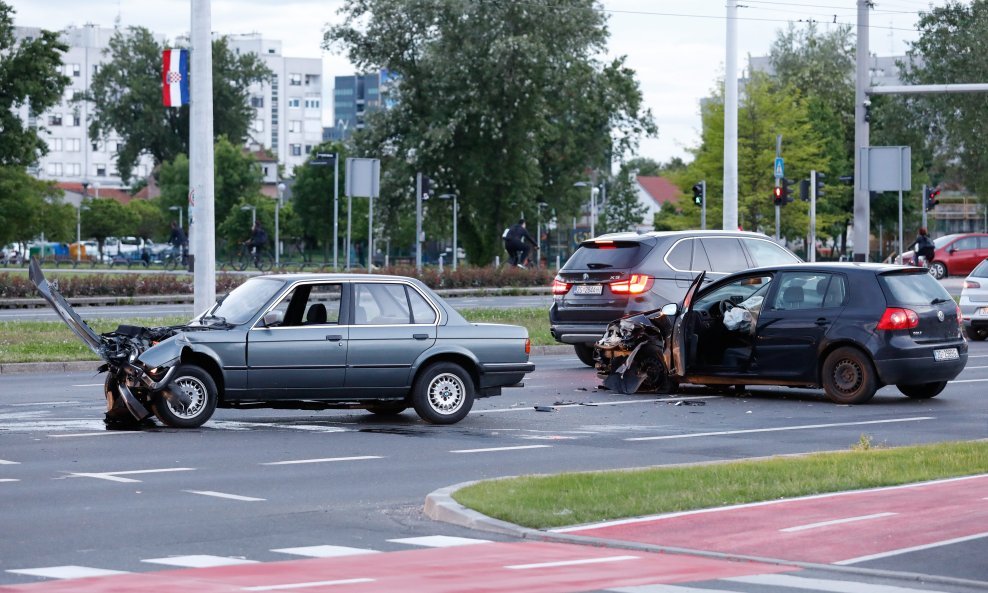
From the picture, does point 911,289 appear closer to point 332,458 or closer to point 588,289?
point 588,289

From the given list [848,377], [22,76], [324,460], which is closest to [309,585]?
[324,460]

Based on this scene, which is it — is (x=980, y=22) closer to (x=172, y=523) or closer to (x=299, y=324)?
(x=299, y=324)

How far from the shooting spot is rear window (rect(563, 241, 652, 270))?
848 inches

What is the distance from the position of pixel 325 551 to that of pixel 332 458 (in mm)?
4487

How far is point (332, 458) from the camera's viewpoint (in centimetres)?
1330

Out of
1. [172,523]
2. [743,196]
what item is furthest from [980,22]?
[172,523]

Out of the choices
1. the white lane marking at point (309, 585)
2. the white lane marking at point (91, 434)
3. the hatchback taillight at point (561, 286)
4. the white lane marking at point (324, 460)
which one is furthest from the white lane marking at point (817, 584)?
the hatchback taillight at point (561, 286)

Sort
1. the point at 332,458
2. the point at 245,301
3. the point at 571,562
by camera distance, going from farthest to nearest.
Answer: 1. the point at 245,301
2. the point at 332,458
3. the point at 571,562

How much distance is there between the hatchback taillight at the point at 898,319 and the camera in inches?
701

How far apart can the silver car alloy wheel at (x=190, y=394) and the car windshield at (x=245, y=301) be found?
765mm

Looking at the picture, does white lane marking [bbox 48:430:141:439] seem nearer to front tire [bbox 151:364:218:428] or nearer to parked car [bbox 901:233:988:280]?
front tire [bbox 151:364:218:428]

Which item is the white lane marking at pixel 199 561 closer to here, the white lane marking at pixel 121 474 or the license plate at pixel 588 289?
the white lane marking at pixel 121 474

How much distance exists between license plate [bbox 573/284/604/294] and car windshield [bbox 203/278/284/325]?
6.27 meters

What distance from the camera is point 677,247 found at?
21922mm
